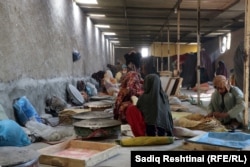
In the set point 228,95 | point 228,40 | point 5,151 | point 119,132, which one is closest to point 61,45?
point 119,132

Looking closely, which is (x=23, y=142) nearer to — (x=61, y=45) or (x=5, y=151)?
(x=5, y=151)

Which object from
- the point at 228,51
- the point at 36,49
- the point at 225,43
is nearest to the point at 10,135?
the point at 36,49

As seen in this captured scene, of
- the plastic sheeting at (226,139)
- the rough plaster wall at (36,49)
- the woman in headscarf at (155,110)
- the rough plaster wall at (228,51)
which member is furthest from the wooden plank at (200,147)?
the rough plaster wall at (228,51)

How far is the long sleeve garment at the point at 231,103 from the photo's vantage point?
422 centimetres

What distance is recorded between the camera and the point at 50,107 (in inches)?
220

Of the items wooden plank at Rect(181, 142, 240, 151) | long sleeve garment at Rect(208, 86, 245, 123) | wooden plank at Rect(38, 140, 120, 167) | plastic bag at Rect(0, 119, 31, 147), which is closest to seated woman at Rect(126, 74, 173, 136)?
wooden plank at Rect(181, 142, 240, 151)

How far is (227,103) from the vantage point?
4.41m

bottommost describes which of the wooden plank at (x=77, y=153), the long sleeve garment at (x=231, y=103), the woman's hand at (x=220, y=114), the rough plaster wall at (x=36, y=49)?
the wooden plank at (x=77, y=153)

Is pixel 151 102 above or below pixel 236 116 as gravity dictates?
above

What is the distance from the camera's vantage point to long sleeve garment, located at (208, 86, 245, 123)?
166 inches

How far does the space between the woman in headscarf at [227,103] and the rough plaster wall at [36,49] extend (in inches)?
115

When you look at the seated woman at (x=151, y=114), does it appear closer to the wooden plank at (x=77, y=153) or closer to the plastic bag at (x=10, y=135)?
the wooden plank at (x=77, y=153)

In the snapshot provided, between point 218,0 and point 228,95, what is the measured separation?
4.41 metres

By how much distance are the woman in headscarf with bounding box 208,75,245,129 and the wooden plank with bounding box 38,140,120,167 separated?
1.97 metres
